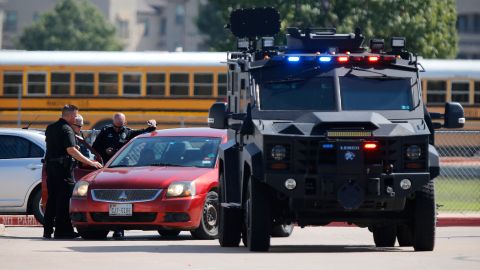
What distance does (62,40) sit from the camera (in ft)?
337

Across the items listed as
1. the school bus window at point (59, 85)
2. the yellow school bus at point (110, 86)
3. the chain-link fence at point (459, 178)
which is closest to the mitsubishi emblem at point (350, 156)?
the chain-link fence at point (459, 178)

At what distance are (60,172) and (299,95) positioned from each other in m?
4.57

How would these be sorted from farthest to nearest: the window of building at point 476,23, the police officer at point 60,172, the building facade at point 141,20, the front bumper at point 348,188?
the building facade at point 141,20
the window of building at point 476,23
the police officer at point 60,172
the front bumper at point 348,188

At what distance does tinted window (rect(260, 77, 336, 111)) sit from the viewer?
16.8 m

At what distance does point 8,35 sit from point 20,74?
291 ft

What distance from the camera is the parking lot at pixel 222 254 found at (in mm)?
14727

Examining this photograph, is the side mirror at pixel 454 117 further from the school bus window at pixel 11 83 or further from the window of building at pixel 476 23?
the window of building at pixel 476 23

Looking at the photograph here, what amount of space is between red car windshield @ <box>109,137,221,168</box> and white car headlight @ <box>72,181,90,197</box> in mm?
831

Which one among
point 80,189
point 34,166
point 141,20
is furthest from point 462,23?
point 80,189

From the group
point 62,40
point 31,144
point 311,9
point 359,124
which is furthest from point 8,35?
point 359,124

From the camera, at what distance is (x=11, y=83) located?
45.0 m

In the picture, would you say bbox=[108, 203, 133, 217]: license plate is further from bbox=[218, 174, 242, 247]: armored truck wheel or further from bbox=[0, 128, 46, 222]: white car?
bbox=[0, 128, 46, 222]: white car

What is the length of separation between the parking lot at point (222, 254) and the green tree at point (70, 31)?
3233 inches

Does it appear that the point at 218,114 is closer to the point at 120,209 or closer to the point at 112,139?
the point at 120,209
